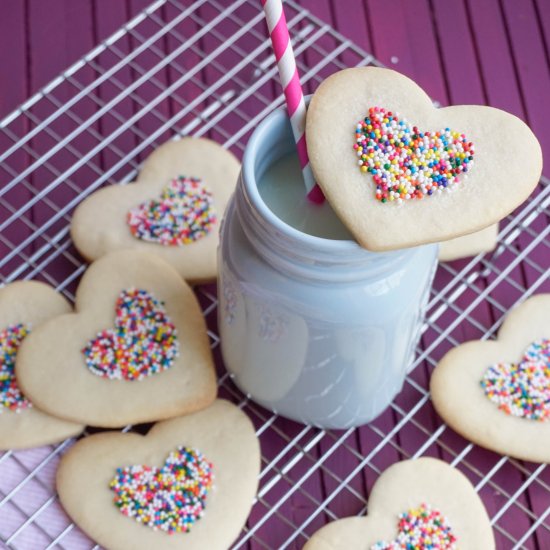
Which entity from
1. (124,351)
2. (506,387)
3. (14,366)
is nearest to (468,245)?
(506,387)

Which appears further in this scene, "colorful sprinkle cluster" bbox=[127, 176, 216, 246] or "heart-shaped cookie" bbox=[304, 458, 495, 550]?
"colorful sprinkle cluster" bbox=[127, 176, 216, 246]

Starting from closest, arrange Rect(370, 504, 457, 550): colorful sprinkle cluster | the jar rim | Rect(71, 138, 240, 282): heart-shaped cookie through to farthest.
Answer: the jar rim → Rect(370, 504, 457, 550): colorful sprinkle cluster → Rect(71, 138, 240, 282): heart-shaped cookie

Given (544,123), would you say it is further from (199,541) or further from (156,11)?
(199,541)

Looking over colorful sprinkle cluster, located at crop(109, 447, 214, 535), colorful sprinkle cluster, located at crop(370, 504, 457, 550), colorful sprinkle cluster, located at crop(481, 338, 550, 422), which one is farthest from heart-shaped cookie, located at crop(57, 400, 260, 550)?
colorful sprinkle cluster, located at crop(481, 338, 550, 422)

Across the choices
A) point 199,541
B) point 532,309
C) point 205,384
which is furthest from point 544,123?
point 199,541

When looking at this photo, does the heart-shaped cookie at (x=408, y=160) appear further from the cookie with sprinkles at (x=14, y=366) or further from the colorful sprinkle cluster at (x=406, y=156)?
the cookie with sprinkles at (x=14, y=366)

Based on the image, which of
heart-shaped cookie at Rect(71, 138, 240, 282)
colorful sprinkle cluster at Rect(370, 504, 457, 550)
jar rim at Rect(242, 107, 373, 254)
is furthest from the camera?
heart-shaped cookie at Rect(71, 138, 240, 282)

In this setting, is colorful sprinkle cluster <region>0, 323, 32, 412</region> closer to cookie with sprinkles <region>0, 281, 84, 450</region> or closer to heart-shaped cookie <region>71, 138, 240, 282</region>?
cookie with sprinkles <region>0, 281, 84, 450</region>

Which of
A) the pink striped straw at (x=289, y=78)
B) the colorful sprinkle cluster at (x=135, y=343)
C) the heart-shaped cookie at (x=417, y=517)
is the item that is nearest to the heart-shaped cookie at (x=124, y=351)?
the colorful sprinkle cluster at (x=135, y=343)
